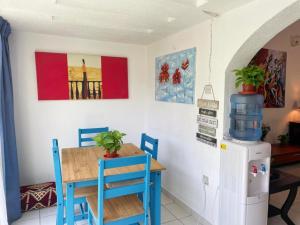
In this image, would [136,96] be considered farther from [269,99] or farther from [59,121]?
[269,99]

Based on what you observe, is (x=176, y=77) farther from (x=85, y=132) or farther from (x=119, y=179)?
(x=119, y=179)

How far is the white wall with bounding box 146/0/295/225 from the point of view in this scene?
1937 mm

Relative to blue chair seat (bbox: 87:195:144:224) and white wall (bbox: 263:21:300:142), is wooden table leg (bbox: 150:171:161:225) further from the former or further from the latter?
Result: white wall (bbox: 263:21:300:142)

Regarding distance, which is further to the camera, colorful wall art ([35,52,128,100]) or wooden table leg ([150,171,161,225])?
colorful wall art ([35,52,128,100])

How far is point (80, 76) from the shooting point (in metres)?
3.27

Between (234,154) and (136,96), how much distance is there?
2116 millimetres

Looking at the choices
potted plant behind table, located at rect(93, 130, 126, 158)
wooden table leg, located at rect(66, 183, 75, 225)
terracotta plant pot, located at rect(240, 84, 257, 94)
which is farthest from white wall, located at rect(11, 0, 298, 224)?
wooden table leg, located at rect(66, 183, 75, 225)

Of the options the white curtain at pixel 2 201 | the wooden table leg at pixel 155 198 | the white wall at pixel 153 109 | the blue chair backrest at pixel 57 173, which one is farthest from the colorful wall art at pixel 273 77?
the white curtain at pixel 2 201

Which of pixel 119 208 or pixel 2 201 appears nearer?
pixel 119 208

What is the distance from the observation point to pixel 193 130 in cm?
265

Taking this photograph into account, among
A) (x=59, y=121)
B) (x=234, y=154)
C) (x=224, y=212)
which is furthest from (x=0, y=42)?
(x=224, y=212)

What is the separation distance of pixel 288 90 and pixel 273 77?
60 centimetres

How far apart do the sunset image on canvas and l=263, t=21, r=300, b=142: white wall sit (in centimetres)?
310

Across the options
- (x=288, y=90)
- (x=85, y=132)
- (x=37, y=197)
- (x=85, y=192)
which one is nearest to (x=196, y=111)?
(x=85, y=192)
